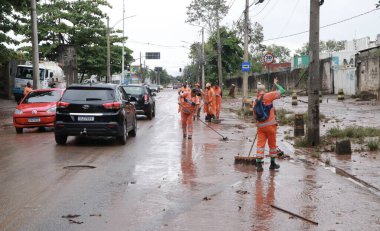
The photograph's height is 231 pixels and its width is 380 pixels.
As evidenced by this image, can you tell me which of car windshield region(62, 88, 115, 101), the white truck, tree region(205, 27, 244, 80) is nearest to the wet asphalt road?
car windshield region(62, 88, 115, 101)

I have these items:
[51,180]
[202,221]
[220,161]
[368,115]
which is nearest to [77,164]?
[51,180]

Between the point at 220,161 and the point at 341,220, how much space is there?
15.3 ft

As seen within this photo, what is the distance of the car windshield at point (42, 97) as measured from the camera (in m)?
16.5

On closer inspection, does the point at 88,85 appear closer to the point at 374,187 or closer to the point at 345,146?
the point at 345,146

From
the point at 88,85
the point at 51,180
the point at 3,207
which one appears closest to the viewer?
the point at 3,207

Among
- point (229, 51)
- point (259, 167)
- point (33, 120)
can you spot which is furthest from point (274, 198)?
point (229, 51)

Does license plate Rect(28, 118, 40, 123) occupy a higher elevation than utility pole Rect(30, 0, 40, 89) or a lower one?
lower

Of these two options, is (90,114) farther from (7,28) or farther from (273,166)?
(7,28)

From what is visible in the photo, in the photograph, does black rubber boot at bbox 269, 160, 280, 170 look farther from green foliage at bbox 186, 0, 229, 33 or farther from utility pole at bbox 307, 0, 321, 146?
green foliage at bbox 186, 0, 229, 33

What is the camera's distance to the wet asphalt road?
5551 millimetres

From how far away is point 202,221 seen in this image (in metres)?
5.59

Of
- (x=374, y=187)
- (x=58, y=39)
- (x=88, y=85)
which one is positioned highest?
(x=58, y=39)

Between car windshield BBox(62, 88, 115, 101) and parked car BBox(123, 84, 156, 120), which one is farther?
parked car BBox(123, 84, 156, 120)

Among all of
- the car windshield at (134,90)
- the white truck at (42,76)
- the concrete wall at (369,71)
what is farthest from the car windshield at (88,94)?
the concrete wall at (369,71)
